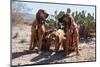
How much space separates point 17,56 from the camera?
2.38 m

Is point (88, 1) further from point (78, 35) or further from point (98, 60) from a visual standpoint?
point (98, 60)

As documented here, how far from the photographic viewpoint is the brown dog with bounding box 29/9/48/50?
2477mm

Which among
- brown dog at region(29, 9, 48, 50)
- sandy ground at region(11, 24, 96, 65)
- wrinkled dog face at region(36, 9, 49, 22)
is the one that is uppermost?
wrinkled dog face at region(36, 9, 49, 22)

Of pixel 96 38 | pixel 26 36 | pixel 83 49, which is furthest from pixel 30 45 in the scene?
pixel 96 38

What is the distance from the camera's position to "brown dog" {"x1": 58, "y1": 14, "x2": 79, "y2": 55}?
8.64 ft

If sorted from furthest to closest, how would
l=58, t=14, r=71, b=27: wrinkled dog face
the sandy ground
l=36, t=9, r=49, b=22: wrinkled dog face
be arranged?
l=58, t=14, r=71, b=27: wrinkled dog face, l=36, t=9, r=49, b=22: wrinkled dog face, the sandy ground

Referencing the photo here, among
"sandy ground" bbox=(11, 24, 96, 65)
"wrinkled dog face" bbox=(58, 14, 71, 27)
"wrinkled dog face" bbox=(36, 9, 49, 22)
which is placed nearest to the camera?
"sandy ground" bbox=(11, 24, 96, 65)

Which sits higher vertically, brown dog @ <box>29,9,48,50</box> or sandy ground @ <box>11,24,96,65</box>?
brown dog @ <box>29,9,48,50</box>

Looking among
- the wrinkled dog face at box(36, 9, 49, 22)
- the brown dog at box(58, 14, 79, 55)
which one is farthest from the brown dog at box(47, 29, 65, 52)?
the wrinkled dog face at box(36, 9, 49, 22)

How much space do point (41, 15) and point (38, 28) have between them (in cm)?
16

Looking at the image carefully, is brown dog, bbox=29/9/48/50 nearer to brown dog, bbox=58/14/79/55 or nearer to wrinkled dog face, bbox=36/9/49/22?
wrinkled dog face, bbox=36/9/49/22

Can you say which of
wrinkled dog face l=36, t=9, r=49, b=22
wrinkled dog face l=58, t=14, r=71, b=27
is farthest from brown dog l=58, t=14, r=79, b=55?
wrinkled dog face l=36, t=9, r=49, b=22

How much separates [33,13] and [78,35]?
65 cm

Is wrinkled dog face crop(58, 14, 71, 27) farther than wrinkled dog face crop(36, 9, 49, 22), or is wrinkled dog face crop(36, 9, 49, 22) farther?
wrinkled dog face crop(58, 14, 71, 27)
